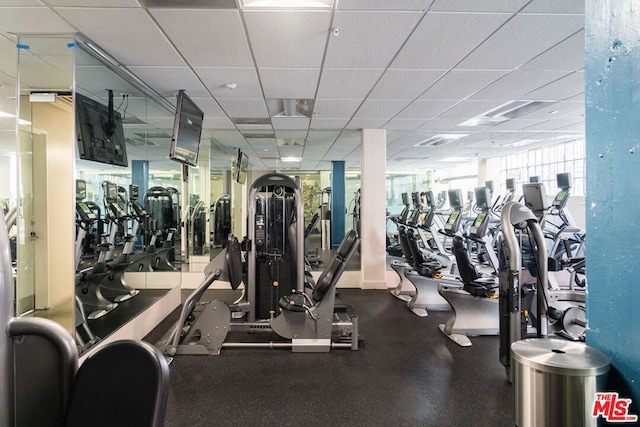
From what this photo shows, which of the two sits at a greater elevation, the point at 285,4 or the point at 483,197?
the point at 285,4

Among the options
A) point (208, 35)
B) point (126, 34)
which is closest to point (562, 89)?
point (208, 35)

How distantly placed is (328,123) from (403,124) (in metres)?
1.24

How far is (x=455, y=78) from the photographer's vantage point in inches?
149

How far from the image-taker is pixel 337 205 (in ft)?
33.0

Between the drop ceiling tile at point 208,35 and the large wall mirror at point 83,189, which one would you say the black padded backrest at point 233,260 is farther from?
the drop ceiling tile at point 208,35

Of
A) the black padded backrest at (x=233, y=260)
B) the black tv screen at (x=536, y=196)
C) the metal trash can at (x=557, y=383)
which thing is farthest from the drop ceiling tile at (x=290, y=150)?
the metal trash can at (x=557, y=383)

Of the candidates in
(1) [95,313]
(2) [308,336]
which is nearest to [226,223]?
(1) [95,313]

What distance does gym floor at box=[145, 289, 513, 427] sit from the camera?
251 centimetres

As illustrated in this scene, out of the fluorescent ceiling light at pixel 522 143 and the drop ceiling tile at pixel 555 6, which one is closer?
the drop ceiling tile at pixel 555 6

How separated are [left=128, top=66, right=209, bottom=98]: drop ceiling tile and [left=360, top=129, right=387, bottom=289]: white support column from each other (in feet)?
9.83

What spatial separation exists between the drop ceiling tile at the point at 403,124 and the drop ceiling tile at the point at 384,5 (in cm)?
327

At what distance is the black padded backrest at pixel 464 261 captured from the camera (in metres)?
4.04

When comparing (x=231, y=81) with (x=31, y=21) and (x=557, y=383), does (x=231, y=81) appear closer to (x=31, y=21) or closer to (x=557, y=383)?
(x=31, y=21)

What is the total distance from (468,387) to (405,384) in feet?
1.66
